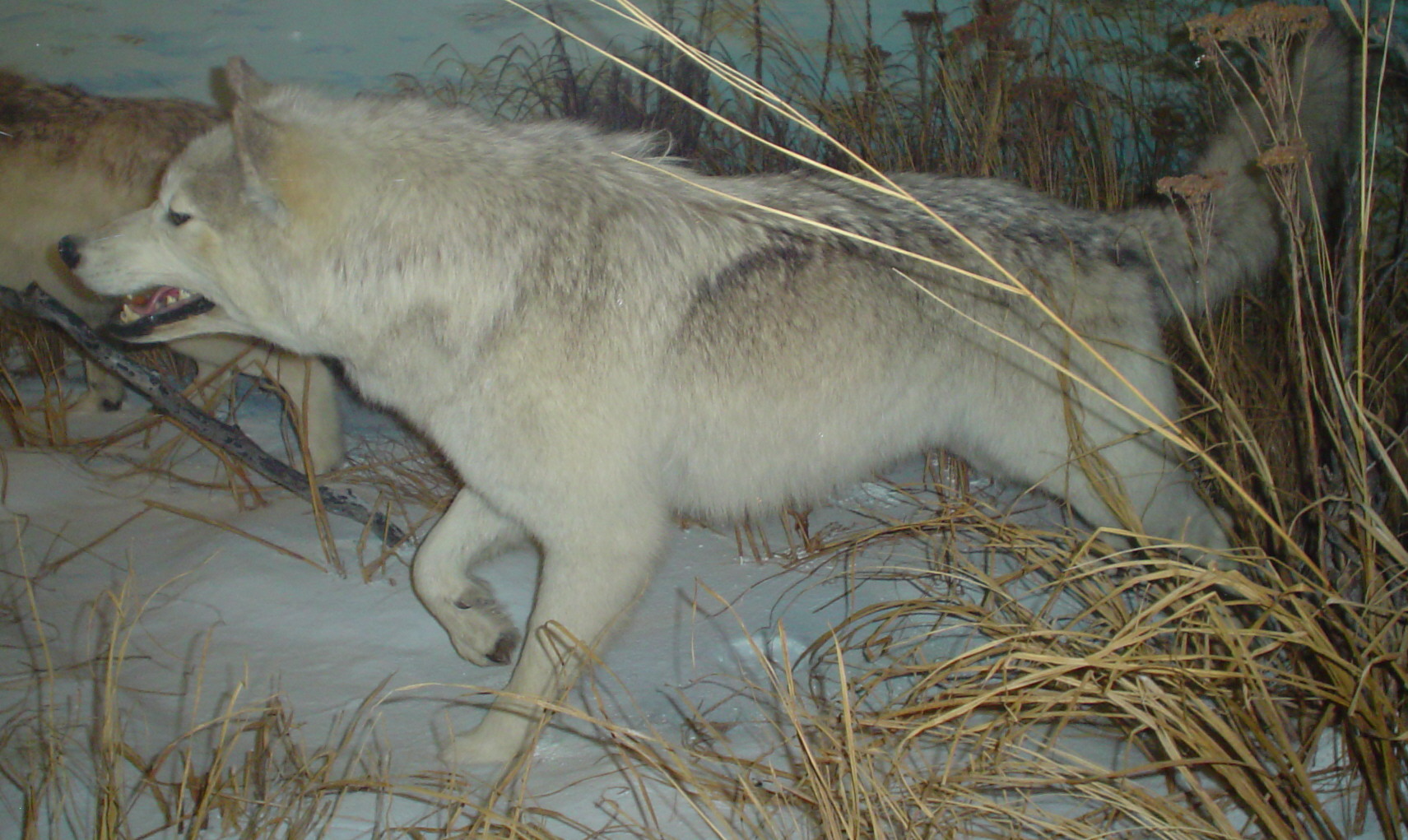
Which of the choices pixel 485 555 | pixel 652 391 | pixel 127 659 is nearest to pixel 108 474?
pixel 127 659

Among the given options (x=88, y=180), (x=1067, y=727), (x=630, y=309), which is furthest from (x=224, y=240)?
(x=1067, y=727)

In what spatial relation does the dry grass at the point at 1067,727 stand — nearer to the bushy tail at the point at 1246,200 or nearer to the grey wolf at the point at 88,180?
the bushy tail at the point at 1246,200

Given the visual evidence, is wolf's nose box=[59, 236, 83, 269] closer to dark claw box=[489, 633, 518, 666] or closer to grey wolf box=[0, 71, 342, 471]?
grey wolf box=[0, 71, 342, 471]

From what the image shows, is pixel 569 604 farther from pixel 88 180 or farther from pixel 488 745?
pixel 88 180

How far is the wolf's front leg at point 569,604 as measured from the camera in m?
2.32

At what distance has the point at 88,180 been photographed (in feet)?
12.5

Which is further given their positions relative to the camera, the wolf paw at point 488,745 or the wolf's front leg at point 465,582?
the wolf's front leg at point 465,582

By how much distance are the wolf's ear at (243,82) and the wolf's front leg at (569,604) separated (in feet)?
4.55

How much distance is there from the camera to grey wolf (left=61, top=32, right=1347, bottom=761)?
2225 mm

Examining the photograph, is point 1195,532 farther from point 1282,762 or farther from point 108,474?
point 108,474

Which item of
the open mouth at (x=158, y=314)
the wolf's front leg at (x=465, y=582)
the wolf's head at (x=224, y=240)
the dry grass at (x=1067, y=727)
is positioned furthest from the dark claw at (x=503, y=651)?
the open mouth at (x=158, y=314)

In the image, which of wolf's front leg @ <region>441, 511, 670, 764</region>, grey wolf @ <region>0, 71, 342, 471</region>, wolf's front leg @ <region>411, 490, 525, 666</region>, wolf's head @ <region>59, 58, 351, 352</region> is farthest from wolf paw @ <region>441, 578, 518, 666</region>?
grey wolf @ <region>0, 71, 342, 471</region>

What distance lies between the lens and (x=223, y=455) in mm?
3469

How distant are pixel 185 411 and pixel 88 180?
58.5 inches
